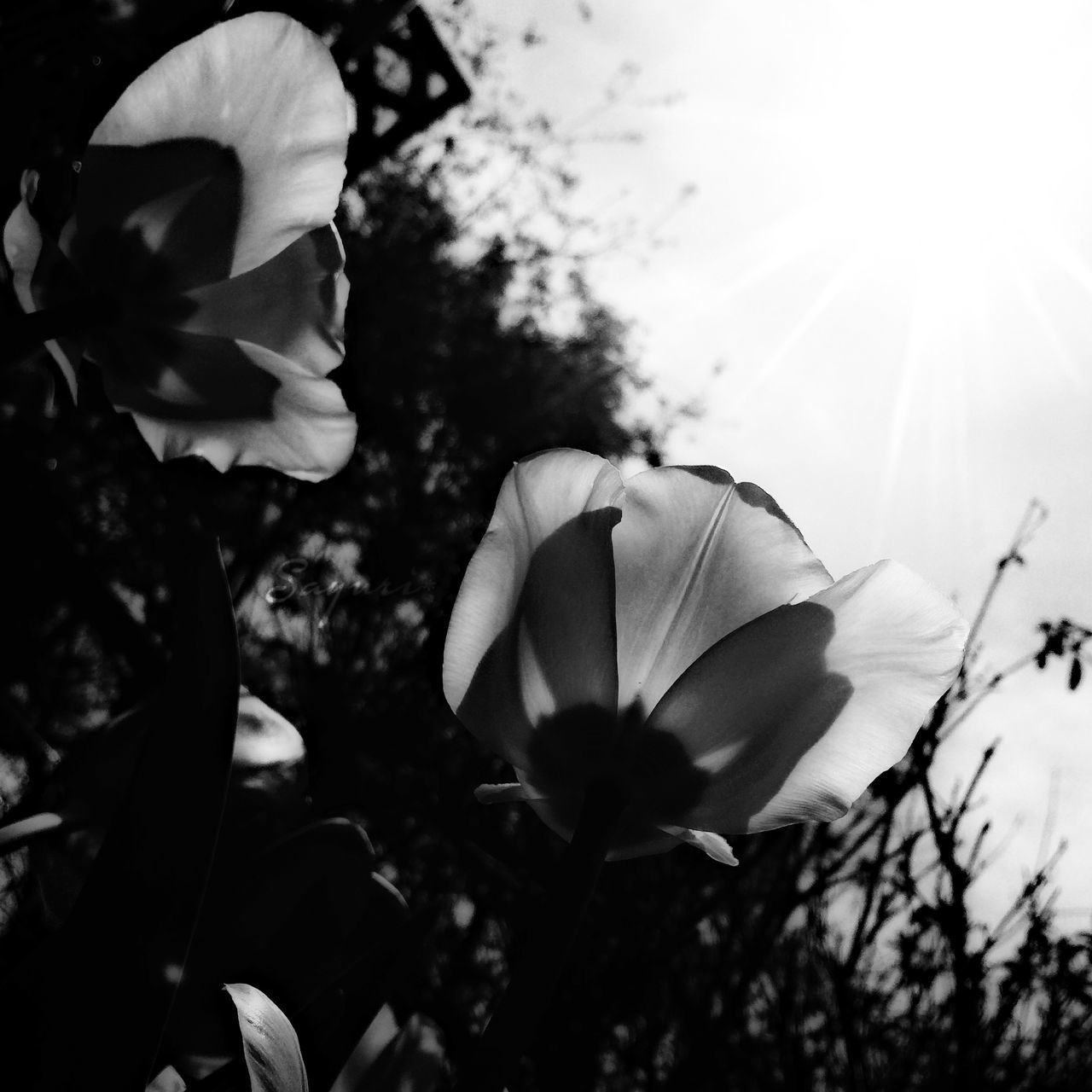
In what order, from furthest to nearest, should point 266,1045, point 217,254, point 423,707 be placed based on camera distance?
point 423,707
point 217,254
point 266,1045

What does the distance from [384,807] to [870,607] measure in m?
3.60

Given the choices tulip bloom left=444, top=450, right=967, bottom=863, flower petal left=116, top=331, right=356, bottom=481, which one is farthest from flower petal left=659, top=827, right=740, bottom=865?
flower petal left=116, top=331, right=356, bottom=481

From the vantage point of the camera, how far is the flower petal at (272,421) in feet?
1.02

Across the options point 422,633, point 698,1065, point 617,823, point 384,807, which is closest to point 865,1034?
point 698,1065

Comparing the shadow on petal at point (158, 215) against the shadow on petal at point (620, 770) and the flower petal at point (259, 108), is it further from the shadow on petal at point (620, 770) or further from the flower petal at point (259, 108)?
the shadow on petal at point (620, 770)

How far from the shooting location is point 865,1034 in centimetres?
256

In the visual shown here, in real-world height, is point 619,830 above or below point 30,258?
below

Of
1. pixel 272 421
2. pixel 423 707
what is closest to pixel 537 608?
pixel 272 421

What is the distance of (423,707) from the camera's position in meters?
4.15

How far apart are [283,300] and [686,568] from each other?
0.16 metres

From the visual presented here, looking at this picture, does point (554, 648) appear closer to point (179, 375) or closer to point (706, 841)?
point (706, 841)

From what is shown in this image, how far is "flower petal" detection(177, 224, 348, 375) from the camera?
1.01 feet

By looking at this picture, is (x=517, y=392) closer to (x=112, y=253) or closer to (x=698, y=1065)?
(x=698, y=1065)

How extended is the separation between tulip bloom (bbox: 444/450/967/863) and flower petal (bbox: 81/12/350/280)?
109 millimetres
